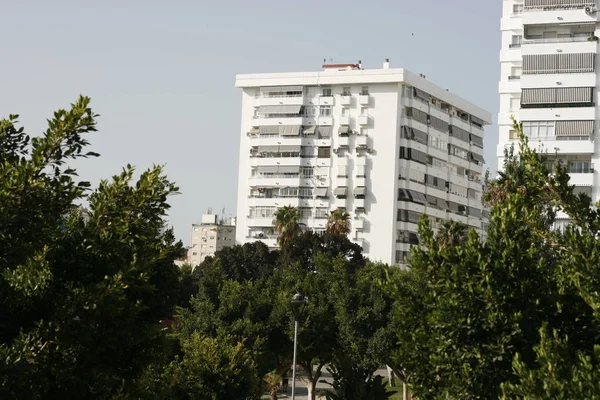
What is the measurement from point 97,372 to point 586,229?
721 cm

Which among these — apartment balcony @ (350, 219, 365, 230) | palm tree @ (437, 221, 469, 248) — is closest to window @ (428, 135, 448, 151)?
apartment balcony @ (350, 219, 365, 230)

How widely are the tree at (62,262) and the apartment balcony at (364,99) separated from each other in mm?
96913

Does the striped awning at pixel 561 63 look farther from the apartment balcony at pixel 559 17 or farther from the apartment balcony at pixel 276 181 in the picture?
the apartment balcony at pixel 276 181

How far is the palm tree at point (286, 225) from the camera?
95562 mm

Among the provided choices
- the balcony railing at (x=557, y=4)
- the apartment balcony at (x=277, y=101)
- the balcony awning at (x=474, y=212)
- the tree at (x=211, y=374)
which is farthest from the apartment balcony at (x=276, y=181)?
the tree at (x=211, y=374)

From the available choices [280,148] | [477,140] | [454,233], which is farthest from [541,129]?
[477,140]

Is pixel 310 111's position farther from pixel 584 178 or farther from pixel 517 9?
pixel 584 178

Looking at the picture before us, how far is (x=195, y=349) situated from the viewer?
110ft

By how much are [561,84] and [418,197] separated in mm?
53486

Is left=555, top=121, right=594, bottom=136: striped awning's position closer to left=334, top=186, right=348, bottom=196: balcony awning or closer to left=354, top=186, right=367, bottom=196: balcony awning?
left=354, top=186, right=367, bottom=196: balcony awning

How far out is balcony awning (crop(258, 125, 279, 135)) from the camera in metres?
113

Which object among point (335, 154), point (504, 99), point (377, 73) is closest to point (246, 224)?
point (335, 154)

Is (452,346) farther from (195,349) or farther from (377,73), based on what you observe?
(377,73)

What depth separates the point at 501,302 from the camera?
15359mm
